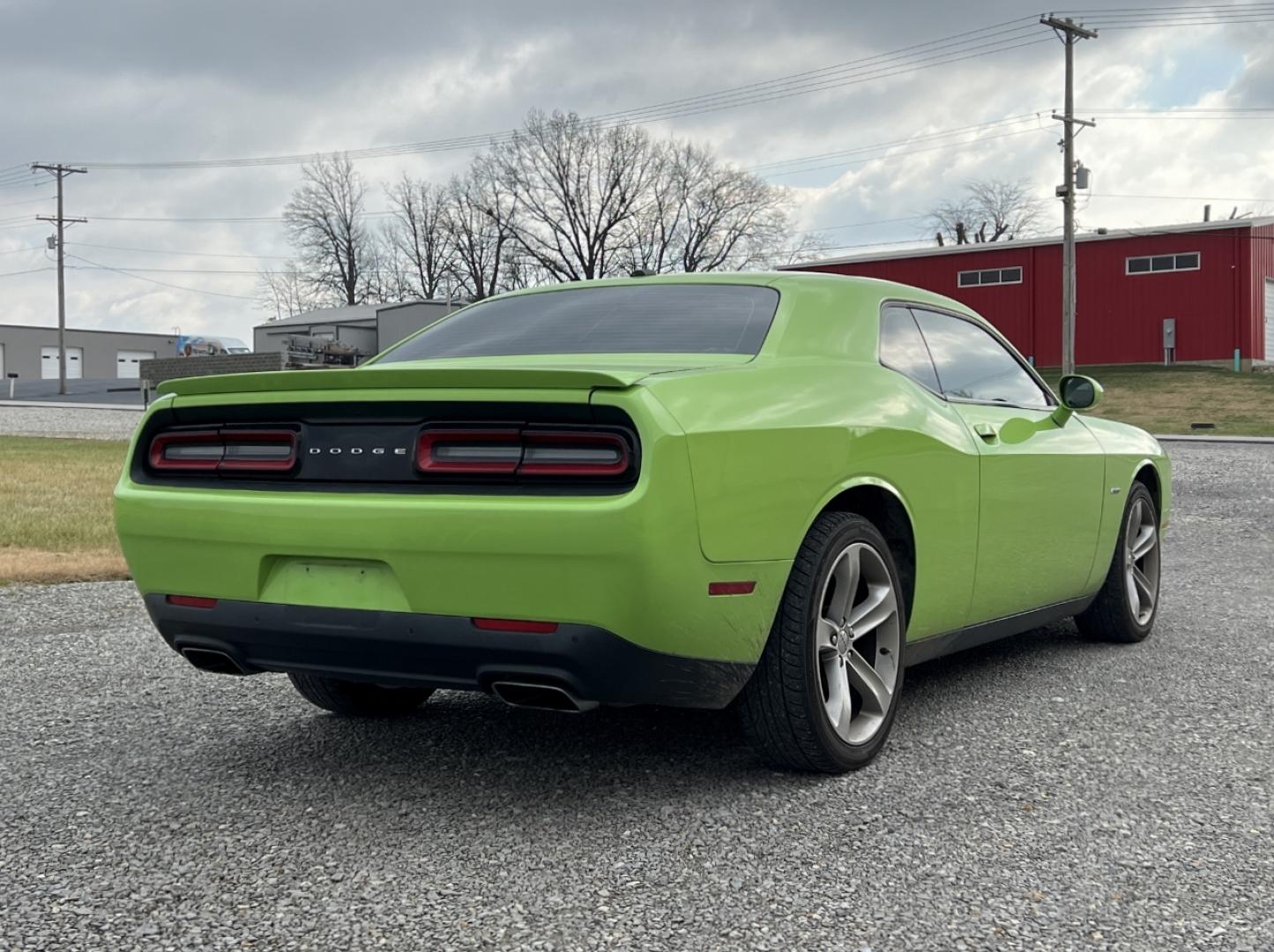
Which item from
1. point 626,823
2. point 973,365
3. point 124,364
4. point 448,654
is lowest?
point 626,823

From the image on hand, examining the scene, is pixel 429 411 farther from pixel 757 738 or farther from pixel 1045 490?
pixel 1045 490

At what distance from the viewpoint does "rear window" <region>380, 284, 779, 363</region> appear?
13.0 ft

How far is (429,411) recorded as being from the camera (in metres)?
3.26

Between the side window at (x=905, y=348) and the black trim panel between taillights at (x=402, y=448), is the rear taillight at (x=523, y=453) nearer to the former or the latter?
the black trim panel between taillights at (x=402, y=448)

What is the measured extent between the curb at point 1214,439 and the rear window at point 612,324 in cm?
2057

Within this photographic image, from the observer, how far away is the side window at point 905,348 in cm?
428

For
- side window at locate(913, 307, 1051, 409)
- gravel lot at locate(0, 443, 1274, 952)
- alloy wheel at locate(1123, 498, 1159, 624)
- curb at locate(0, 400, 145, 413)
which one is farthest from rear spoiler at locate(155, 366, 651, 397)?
curb at locate(0, 400, 145, 413)

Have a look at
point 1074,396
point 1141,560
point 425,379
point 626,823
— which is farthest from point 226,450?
point 1141,560

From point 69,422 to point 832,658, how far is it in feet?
99.9

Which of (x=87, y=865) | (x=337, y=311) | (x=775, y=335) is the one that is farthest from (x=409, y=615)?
(x=337, y=311)

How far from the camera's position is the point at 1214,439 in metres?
23.8

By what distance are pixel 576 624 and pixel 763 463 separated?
0.63 meters

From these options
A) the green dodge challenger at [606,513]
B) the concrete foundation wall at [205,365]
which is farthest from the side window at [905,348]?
the concrete foundation wall at [205,365]

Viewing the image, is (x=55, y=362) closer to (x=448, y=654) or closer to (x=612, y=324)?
(x=612, y=324)
